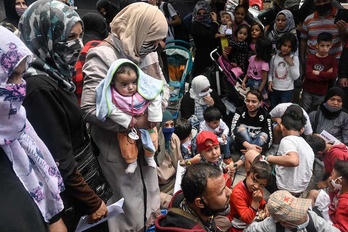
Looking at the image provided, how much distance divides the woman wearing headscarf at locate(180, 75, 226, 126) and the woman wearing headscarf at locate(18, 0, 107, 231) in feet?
8.44

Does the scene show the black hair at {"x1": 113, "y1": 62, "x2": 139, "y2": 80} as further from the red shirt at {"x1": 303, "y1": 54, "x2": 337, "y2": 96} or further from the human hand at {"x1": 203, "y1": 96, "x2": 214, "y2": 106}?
A: the red shirt at {"x1": 303, "y1": 54, "x2": 337, "y2": 96}

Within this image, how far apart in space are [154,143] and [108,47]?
0.73m

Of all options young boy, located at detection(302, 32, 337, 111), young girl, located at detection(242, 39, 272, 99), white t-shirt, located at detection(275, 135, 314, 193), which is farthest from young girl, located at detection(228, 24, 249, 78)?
white t-shirt, located at detection(275, 135, 314, 193)

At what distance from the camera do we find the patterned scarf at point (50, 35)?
1736 millimetres

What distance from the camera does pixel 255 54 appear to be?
5059 millimetres

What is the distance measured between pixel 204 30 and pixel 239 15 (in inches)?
23.9

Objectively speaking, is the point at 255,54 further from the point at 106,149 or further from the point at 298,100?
the point at 106,149

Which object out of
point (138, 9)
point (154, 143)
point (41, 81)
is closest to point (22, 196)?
point (41, 81)

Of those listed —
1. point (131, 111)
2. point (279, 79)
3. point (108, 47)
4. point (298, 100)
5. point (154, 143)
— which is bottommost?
point (298, 100)

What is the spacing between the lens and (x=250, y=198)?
2887 millimetres

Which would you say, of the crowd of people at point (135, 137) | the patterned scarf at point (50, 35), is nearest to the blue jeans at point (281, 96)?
the crowd of people at point (135, 137)

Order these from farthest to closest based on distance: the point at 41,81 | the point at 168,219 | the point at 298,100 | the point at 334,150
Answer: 1. the point at 298,100
2. the point at 334,150
3. the point at 168,219
4. the point at 41,81

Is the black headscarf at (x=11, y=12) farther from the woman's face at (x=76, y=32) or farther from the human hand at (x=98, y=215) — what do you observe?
the human hand at (x=98, y=215)

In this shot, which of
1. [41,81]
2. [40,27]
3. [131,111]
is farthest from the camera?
[131,111]
